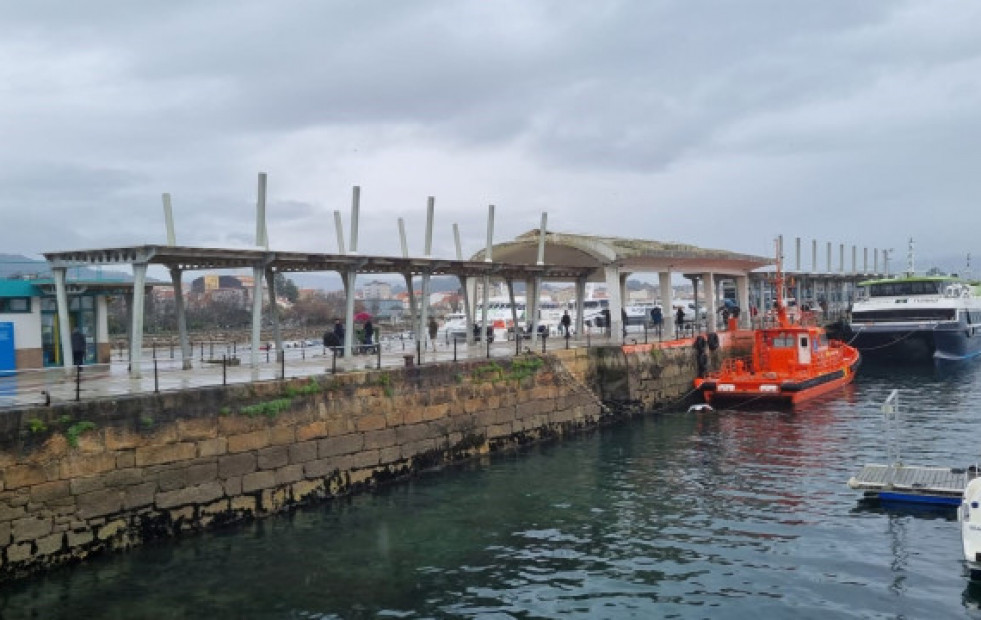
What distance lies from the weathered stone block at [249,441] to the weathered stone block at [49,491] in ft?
11.0

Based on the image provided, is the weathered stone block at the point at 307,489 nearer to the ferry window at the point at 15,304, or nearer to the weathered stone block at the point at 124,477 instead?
the weathered stone block at the point at 124,477

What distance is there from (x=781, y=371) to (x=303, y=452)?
23.2 m

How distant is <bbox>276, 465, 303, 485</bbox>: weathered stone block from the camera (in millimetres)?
16864

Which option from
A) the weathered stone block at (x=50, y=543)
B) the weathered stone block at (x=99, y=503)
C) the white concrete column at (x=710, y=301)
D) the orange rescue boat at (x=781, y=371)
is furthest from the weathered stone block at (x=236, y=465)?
the white concrete column at (x=710, y=301)

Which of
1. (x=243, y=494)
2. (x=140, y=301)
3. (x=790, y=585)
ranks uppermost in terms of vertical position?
(x=140, y=301)

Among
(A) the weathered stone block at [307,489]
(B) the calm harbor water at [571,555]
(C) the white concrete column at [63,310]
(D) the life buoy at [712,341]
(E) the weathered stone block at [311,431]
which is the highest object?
(C) the white concrete column at [63,310]

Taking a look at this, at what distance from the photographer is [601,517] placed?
1623 centimetres

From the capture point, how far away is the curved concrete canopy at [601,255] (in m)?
33.1

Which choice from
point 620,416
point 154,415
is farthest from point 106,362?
point 620,416

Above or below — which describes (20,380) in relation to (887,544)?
above

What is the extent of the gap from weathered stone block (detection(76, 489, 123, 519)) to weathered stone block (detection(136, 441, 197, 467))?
28.5 inches

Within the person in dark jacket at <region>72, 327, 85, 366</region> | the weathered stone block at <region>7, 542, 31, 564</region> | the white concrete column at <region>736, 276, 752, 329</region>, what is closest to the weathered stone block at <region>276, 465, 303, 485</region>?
the weathered stone block at <region>7, 542, 31, 564</region>

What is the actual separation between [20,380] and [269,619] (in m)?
10.9

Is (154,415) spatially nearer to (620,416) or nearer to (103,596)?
(103,596)
